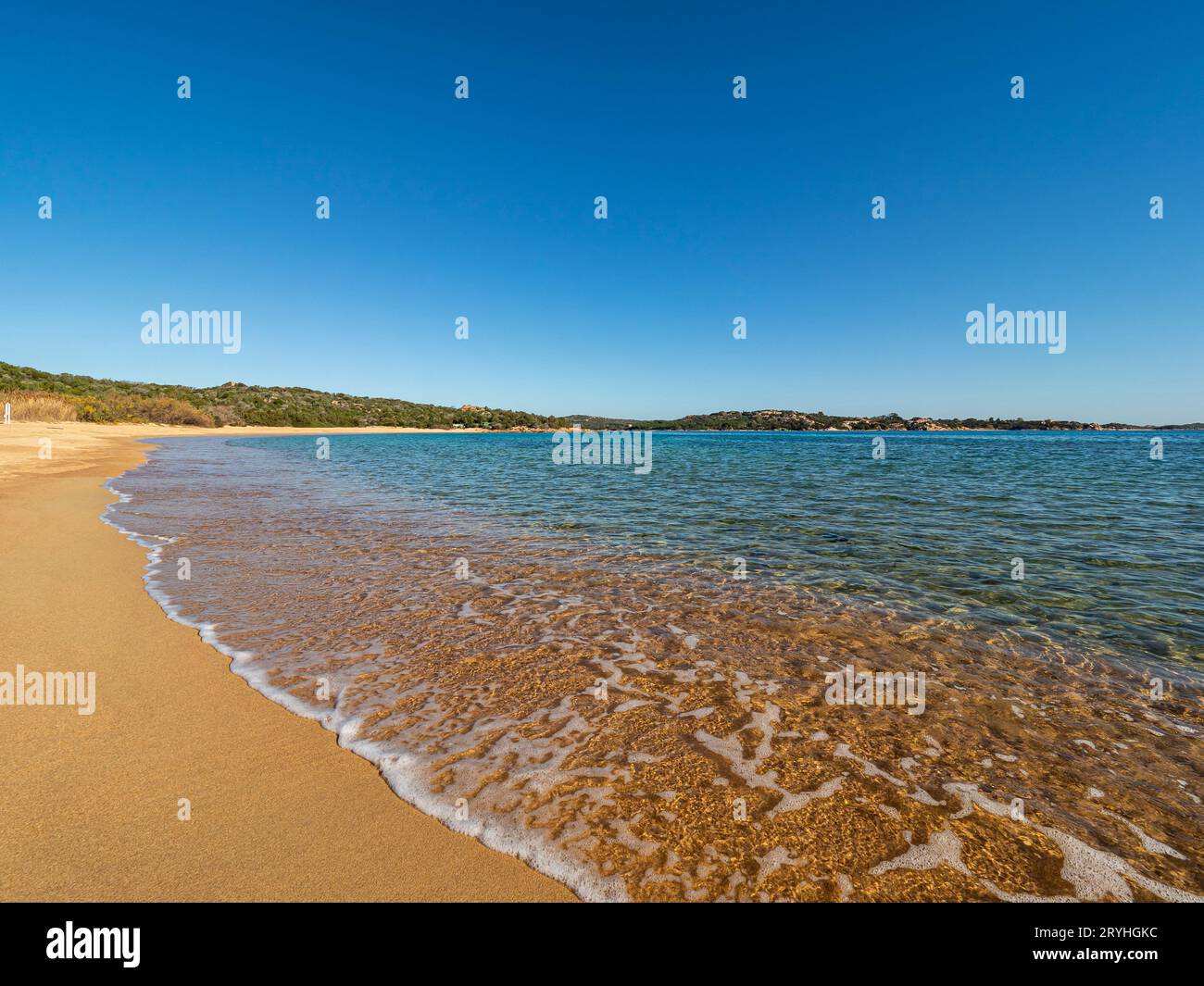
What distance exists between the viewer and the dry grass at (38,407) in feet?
133

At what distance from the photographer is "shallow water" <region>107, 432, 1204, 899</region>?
3049 millimetres

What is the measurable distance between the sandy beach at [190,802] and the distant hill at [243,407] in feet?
202

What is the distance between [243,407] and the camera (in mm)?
90500

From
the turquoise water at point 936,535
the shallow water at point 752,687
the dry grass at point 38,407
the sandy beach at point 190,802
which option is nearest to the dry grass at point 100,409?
the dry grass at point 38,407

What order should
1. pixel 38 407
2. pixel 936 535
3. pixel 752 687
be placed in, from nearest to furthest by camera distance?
pixel 752 687
pixel 936 535
pixel 38 407

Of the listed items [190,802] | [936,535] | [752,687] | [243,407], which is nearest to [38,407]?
[243,407]

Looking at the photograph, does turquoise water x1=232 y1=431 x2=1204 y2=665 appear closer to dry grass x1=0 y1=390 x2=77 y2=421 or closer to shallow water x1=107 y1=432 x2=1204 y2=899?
shallow water x1=107 y1=432 x2=1204 y2=899

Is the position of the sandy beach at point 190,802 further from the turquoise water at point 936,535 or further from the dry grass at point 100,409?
the dry grass at point 100,409

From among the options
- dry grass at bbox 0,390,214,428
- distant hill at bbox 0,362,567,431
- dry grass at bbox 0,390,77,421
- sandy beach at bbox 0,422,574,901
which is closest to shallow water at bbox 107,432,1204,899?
sandy beach at bbox 0,422,574,901

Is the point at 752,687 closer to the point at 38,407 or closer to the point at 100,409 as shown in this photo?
the point at 38,407

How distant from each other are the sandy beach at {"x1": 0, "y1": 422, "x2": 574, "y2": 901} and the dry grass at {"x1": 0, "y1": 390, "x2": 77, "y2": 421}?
51991 millimetres

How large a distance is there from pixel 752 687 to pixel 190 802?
4.40m

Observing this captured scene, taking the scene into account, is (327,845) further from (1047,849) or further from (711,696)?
(1047,849)
